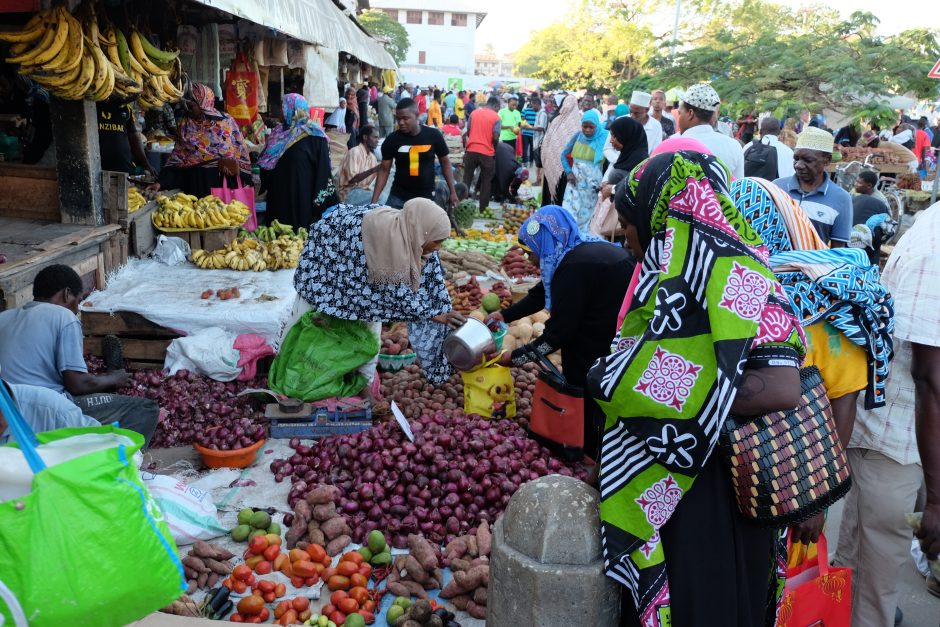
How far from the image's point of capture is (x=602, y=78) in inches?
1465

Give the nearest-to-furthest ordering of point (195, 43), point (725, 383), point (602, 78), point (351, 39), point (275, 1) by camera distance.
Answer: point (725, 383)
point (275, 1)
point (195, 43)
point (351, 39)
point (602, 78)

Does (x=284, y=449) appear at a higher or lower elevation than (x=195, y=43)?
lower

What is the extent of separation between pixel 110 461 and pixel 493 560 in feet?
3.41

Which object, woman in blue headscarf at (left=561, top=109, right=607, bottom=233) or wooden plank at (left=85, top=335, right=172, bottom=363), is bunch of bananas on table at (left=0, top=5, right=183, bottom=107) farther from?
woman in blue headscarf at (left=561, top=109, right=607, bottom=233)

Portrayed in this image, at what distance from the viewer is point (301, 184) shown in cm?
721

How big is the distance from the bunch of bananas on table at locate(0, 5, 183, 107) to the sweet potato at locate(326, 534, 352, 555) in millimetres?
3595

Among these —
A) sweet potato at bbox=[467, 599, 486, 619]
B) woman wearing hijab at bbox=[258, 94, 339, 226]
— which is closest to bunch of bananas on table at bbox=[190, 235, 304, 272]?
woman wearing hijab at bbox=[258, 94, 339, 226]

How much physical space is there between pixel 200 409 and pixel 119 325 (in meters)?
1.18

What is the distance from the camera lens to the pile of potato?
10.2 feet

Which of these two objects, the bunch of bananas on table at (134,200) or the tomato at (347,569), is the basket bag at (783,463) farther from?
the bunch of bananas on table at (134,200)

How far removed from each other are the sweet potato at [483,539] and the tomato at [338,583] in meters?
0.63

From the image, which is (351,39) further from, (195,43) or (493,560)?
(493,560)

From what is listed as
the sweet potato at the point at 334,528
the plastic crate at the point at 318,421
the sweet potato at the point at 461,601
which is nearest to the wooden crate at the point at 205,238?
the plastic crate at the point at 318,421

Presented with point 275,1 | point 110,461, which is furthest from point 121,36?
point 110,461
